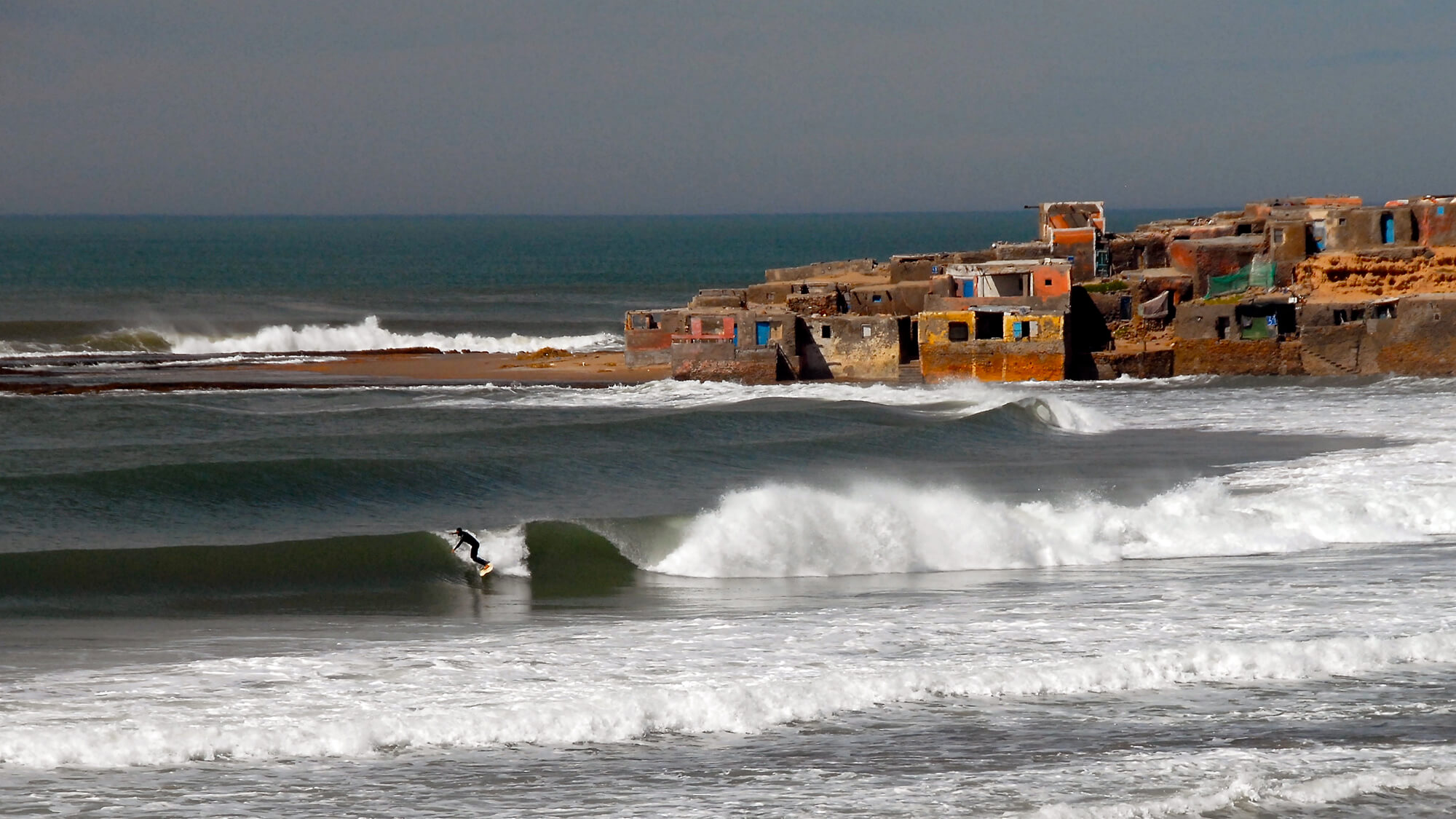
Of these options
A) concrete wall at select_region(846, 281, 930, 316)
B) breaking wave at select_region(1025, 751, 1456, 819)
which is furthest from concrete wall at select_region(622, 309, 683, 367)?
breaking wave at select_region(1025, 751, 1456, 819)

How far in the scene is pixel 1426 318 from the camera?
30.2 metres

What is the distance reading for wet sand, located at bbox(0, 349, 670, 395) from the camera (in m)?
33.8

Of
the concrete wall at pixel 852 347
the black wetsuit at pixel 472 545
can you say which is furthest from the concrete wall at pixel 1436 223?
the black wetsuit at pixel 472 545

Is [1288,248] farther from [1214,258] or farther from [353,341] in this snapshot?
[353,341]

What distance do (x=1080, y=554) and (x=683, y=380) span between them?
55.1 feet

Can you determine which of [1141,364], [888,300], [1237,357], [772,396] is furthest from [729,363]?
[1237,357]

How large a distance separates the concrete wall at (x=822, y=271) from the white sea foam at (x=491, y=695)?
32.6 metres

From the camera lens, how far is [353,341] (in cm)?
4912

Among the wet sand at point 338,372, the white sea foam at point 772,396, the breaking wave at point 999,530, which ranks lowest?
Result: the breaking wave at point 999,530

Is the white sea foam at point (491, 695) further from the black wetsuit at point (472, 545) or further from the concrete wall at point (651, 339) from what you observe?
the concrete wall at point (651, 339)

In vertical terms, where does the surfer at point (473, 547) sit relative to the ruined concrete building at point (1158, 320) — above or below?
below

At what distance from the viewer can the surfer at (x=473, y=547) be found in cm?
1543

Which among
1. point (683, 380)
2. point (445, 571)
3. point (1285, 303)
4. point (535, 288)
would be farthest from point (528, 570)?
point (535, 288)

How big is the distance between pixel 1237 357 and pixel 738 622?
2146cm
